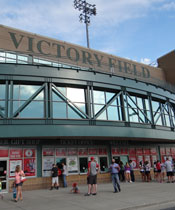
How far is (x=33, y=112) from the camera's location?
15562 mm

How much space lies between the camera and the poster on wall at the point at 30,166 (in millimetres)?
15156

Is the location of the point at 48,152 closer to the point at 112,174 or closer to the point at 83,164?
the point at 83,164

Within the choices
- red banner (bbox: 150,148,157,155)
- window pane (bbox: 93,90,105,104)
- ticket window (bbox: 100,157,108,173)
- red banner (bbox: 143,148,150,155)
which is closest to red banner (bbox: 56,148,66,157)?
ticket window (bbox: 100,157,108,173)

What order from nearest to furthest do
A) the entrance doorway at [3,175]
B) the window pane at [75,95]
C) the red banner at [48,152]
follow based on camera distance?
the entrance doorway at [3,175] → the red banner at [48,152] → the window pane at [75,95]

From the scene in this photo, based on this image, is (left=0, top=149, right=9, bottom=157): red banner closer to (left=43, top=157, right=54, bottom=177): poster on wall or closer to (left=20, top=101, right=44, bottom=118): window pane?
(left=20, top=101, right=44, bottom=118): window pane

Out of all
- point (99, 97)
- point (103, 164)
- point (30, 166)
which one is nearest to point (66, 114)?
point (99, 97)

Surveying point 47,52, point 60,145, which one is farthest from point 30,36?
point 60,145

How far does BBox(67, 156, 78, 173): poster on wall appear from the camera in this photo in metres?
16.8

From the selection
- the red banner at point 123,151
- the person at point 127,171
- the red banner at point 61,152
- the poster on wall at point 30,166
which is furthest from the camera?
the red banner at point 123,151

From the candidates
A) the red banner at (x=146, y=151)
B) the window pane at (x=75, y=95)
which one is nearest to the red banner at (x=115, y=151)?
the red banner at (x=146, y=151)

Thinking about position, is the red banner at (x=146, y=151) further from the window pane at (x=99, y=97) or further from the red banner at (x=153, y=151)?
the window pane at (x=99, y=97)

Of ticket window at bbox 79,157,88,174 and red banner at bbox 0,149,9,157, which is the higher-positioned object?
red banner at bbox 0,149,9,157

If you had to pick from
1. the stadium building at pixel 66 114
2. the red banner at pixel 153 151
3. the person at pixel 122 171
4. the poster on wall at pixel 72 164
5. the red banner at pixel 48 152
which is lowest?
the person at pixel 122 171

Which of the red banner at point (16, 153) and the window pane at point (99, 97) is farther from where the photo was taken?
the window pane at point (99, 97)
